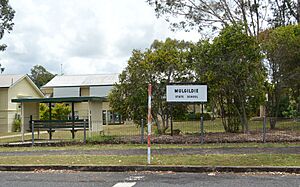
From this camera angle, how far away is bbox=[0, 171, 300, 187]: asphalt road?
9.28 m

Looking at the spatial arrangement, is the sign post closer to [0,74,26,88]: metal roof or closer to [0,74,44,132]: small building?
[0,74,44,132]: small building

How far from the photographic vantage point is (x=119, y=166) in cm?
1149

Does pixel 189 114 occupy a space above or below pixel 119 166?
above

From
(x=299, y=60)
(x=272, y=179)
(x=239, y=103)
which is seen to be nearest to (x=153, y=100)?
(x=239, y=103)

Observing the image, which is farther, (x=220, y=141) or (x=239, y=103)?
(x=239, y=103)

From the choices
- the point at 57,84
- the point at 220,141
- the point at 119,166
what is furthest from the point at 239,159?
the point at 57,84

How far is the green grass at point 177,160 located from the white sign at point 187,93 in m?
4.87

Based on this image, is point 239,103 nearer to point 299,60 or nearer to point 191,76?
point 191,76

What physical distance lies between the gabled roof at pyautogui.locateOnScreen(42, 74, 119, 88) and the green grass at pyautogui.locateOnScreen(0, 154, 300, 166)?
45.4 meters

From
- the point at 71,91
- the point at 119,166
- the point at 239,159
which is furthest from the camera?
the point at 71,91

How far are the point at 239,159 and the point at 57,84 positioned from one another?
5413 cm

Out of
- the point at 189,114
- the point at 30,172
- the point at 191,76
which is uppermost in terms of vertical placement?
the point at 191,76

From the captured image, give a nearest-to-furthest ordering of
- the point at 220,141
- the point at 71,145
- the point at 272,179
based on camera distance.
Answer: the point at 272,179
the point at 220,141
the point at 71,145

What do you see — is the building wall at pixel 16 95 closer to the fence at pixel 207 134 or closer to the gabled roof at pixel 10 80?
the gabled roof at pixel 10 80
